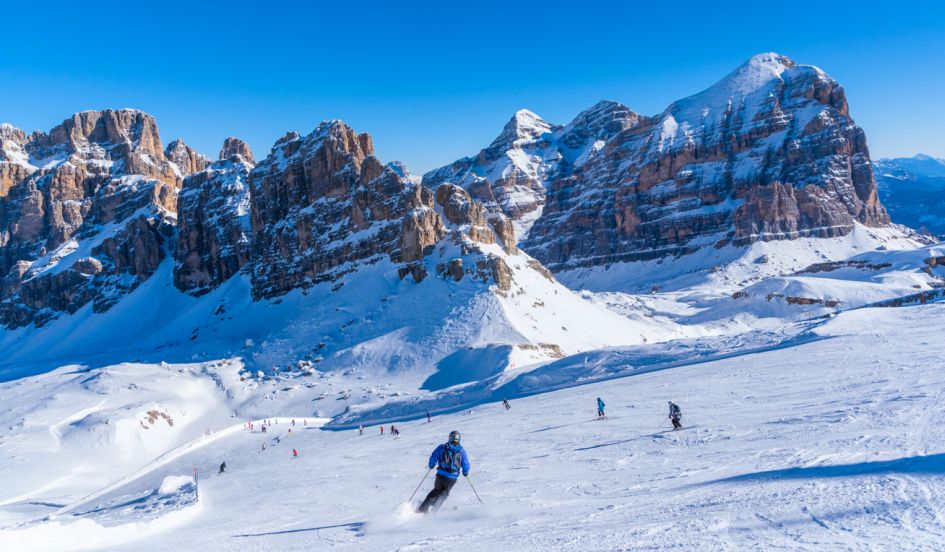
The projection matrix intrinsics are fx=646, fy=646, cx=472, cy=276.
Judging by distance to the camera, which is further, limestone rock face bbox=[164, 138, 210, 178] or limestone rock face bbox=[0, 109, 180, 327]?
limestone rock face bbox=[164, 138, 210, 178]

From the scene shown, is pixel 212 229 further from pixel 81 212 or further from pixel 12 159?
pixel 12 159

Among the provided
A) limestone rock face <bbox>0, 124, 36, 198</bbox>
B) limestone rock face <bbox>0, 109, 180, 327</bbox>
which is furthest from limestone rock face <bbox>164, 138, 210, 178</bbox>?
limestone rock face <bbox>0, 124, 36, 198</bbox>

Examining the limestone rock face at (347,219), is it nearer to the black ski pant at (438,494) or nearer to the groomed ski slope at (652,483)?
the groomed ski slope at (652,483)

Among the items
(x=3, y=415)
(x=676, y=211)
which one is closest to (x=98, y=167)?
(x=3, y=415)

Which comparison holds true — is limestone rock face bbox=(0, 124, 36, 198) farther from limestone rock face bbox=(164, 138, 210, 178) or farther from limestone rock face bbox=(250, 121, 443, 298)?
limestone rock face bbox=(250, 121, 443, 298)

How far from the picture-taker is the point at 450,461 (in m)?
13.0

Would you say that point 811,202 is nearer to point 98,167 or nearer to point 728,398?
point 728,398

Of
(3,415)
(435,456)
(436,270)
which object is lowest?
(435,456)

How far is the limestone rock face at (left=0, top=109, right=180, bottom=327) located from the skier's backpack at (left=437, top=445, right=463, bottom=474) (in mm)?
149598

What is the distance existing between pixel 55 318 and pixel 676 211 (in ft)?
544

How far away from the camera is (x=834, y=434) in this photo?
13.8m

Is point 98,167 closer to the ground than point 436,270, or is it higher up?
higher up

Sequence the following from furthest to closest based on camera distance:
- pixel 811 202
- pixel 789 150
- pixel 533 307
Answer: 1. pixel 789 150
2. pixel 811 202
3. pixel 533 307

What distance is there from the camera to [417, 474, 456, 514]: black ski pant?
12.9 meters
